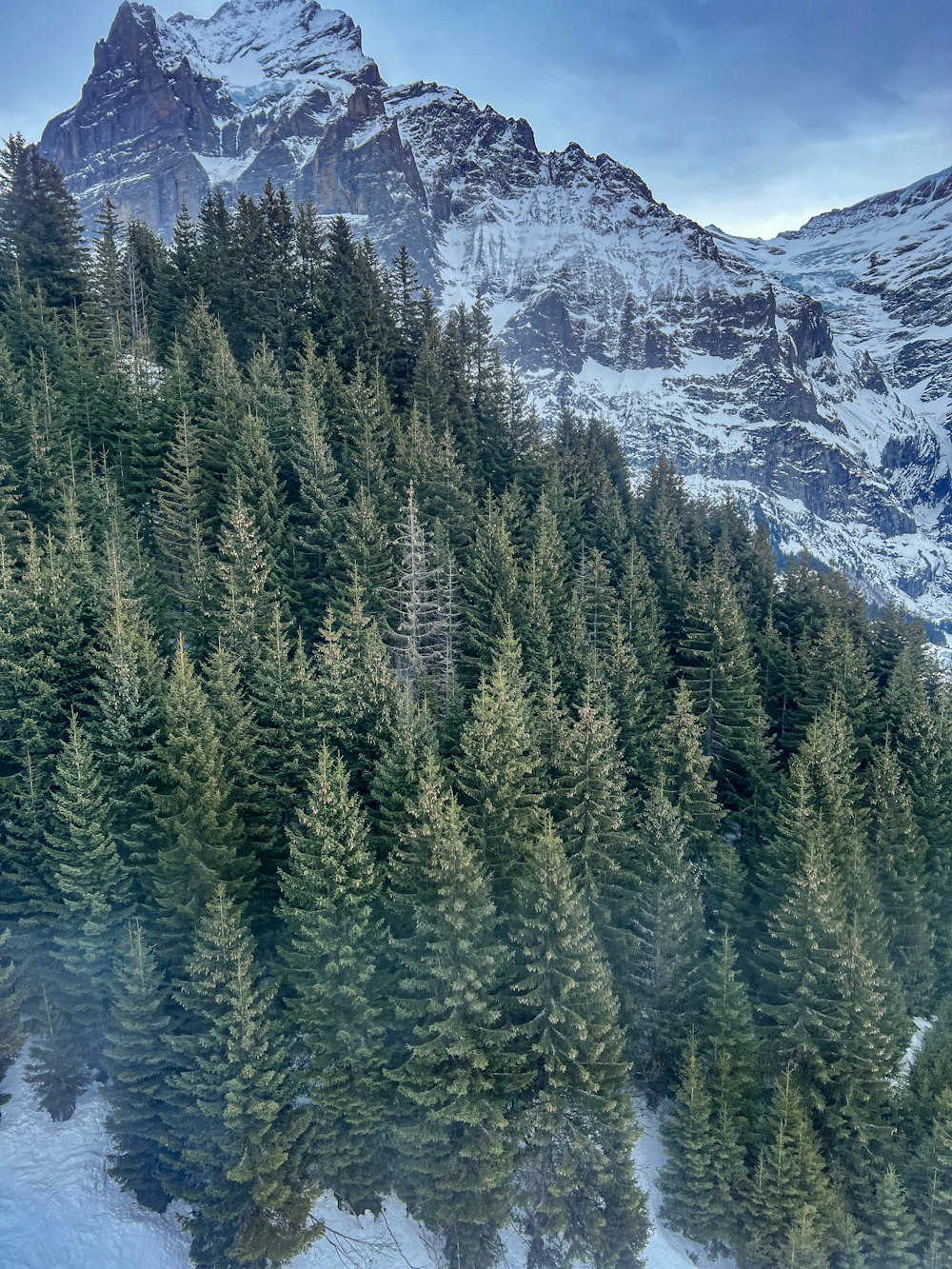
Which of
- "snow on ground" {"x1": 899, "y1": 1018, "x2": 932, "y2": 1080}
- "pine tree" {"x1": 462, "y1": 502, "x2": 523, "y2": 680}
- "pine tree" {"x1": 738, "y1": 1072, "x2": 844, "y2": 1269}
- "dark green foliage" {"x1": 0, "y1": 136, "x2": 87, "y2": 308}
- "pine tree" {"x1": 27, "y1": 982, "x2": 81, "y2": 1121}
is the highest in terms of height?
"dark green foliage" {"x1": 0, "y1": 136, "x2": 87, "y2": 308}

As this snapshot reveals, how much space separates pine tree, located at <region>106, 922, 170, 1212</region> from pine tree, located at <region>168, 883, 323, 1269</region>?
64 centimetres

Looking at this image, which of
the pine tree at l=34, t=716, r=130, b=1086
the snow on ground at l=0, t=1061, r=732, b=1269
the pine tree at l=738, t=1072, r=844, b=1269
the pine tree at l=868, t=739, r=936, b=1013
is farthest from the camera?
the pine tree at l=868, t=739, r=936, b=1013

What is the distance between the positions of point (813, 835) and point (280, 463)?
34.4 meters

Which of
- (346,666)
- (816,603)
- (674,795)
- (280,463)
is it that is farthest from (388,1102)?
(816,603)

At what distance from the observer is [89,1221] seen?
20.1 metres

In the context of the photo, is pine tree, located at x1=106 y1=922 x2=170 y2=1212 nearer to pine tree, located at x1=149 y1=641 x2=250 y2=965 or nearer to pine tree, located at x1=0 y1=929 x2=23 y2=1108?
pine tree, located at x1=149 y1=641 x2=250 y2=965

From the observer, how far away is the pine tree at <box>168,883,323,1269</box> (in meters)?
19.2

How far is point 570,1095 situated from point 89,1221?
13.5 m

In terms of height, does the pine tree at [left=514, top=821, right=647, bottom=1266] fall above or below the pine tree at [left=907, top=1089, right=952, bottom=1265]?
above

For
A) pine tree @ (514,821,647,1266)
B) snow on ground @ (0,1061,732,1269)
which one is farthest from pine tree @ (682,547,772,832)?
snow on ground @ (0,1061,732,1269)

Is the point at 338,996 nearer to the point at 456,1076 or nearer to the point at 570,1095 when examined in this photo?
the point at 456,1076

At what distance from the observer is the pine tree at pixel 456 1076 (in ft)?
67.1

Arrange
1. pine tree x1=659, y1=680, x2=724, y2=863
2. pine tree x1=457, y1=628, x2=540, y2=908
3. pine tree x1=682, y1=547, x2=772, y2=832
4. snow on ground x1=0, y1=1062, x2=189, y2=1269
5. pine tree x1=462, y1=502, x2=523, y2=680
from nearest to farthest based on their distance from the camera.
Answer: snow on ground x1=0, y1=1062, x2=189, y2=1269 < pine tree x1=457, y1=628, x2=540, y2=908 < pine tree x1=659, y1=680, x2=724, y2=863 < pine tree x1=462, y1=502, x2=523, y2=680 < pine tree x1=682, y1=547, x2=772, y2=832

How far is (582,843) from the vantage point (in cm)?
2756
